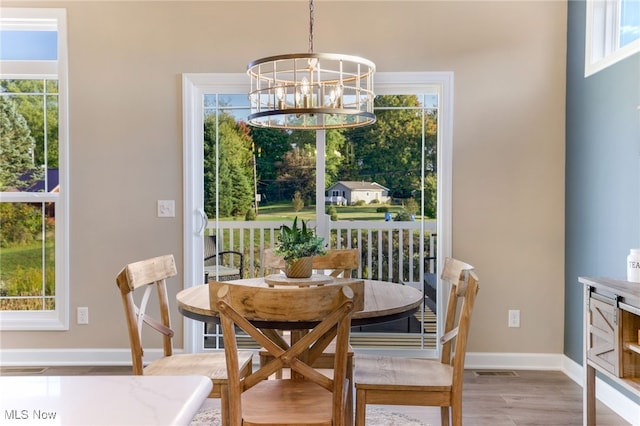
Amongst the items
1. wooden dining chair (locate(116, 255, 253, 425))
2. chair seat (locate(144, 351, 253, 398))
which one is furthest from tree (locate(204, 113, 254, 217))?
chair seat (locate(144, 351, 253, 398))

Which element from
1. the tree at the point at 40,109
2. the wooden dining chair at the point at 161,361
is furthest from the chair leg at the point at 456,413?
the tree at the point at 40,109

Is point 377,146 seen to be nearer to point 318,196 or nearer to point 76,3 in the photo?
point 318,196

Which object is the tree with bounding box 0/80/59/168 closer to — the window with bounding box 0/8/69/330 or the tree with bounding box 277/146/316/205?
the window with bounding box 0/8/69/330

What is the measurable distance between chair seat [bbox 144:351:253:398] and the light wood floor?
70cm

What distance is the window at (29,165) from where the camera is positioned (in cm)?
358

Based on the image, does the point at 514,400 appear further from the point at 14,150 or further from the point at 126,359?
the point at 14,150

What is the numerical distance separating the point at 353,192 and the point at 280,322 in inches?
81.3

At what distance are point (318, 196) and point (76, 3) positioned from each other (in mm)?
2284

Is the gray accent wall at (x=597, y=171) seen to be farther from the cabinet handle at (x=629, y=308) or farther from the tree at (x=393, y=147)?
the tree at (x=393, y=147)

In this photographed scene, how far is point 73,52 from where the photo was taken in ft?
11.5

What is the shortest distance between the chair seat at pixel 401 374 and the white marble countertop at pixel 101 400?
125cm

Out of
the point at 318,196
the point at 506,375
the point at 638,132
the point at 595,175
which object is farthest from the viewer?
the point at 318,196

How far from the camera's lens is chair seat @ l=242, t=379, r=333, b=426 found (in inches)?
63.5

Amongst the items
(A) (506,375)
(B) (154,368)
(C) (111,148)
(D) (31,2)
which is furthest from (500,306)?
(D) (31,2)
